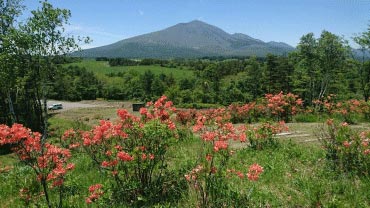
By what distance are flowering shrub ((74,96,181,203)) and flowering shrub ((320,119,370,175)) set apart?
11.9 ft

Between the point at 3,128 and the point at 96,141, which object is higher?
the point at 3,128

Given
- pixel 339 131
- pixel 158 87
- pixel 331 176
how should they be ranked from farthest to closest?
pixel 158 87 → pixel 339 131 → pixel 331 176

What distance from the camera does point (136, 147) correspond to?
565 centimetres

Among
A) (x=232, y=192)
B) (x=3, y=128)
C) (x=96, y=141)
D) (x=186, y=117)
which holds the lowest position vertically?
(x=186, y=117)

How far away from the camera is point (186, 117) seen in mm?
16953

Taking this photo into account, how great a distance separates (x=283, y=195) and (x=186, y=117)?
11249mm

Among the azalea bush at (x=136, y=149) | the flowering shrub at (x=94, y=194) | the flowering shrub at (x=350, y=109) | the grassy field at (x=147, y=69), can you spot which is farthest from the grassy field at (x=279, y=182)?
the grassy field at (x=147, y=69)

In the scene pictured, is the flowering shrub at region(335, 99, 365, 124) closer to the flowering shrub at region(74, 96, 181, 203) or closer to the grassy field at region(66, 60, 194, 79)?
the flowering shrub at region(74, 96, 181, 203)

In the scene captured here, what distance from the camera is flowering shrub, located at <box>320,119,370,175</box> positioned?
659cm

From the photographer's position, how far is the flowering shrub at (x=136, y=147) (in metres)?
5.67

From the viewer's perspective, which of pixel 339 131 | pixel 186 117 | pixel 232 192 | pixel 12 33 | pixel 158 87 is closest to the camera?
pixel 232 192

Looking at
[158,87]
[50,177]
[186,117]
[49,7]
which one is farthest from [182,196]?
[158,87]

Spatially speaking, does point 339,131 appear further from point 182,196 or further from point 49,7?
point 49,7

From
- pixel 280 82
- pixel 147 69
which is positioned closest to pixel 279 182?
pixel 280 82
